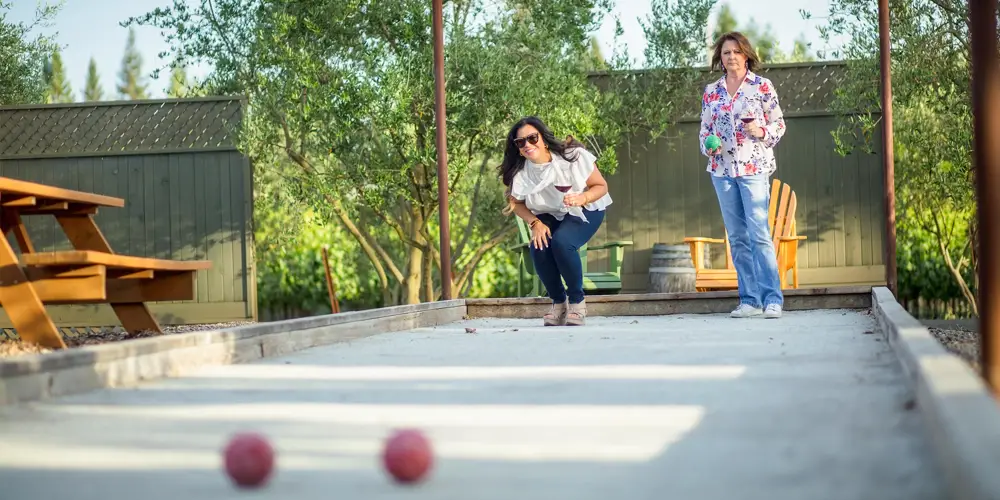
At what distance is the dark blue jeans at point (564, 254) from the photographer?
5242 mm

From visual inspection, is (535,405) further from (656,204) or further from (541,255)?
(656,204)

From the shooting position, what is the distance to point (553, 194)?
207 inches

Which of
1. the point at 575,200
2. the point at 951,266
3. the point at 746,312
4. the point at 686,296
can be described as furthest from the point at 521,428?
the point at 951,266

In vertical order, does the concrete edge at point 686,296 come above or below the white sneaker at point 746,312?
above

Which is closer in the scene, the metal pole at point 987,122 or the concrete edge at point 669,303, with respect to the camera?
the metal pole at point 987,122

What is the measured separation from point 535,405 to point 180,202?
8.15 metres

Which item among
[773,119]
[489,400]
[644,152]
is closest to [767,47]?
[644,152]

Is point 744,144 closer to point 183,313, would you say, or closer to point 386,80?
point 386,80

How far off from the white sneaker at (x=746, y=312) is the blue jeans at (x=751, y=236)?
32 millimetres

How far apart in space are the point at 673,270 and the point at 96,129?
5442 mm

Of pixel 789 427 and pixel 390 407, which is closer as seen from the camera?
pixel 789 427

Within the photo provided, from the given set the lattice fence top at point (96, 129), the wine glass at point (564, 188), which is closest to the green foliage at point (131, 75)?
the lattice fence top at point (96, 129)

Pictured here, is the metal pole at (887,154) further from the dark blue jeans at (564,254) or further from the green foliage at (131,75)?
the green foliage at (131,75)

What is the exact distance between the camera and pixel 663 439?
1.92m
